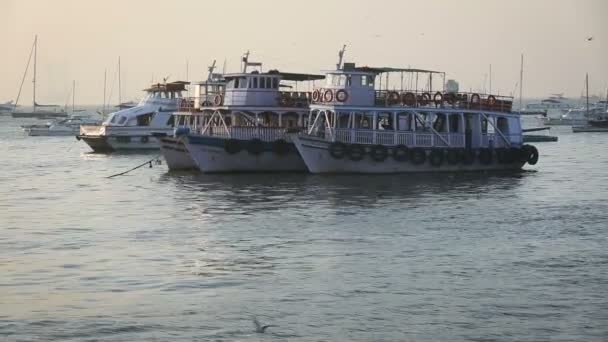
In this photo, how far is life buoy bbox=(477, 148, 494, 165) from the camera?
56028 mm

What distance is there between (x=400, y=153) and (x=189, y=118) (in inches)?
585

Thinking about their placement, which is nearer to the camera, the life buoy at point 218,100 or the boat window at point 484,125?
the boat window at point 484,125

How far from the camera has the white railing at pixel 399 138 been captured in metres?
53.8

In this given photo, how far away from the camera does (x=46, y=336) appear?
20266 mm

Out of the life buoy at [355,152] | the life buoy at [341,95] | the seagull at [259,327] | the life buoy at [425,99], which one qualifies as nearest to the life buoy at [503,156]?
the life buoy at [425,99]

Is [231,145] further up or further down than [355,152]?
further up

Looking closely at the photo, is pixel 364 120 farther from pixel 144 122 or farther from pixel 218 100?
pixel 144 122

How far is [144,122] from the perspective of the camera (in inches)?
3073

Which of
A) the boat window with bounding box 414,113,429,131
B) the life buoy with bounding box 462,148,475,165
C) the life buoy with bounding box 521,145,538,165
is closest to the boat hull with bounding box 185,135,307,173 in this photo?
the boat window with bounding box 414,113,429,131

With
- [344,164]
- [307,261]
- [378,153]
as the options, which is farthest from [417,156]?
[307,261]

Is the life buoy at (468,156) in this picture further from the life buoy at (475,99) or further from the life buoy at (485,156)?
the life buoy at (475,99)

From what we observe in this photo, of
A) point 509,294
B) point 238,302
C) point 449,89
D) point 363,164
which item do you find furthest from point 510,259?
point 449,89

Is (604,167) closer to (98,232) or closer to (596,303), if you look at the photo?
(98,232)

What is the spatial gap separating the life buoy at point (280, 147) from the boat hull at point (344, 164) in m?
1.88
